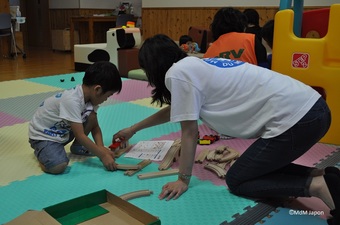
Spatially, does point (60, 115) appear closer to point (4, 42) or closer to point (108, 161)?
point (108, 161)

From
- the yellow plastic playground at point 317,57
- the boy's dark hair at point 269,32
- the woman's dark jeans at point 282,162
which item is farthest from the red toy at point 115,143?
the boy's dark hair at point 269,32

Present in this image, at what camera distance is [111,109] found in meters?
3.04

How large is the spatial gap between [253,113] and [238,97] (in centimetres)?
8

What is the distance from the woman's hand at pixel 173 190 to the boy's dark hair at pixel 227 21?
1.33 m

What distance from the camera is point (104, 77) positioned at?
1792 mm

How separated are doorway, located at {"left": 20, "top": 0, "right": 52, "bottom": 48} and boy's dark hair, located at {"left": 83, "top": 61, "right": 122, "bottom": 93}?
25.9ft

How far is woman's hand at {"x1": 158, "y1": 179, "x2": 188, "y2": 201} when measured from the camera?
1579 mm

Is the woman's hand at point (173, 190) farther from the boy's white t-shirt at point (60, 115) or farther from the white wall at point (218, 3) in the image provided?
the white wall at point (218, 3)

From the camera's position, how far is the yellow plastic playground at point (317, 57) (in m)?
2.33

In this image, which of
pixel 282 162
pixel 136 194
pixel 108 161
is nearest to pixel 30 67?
pixel 108 161

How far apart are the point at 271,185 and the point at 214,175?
392 mm

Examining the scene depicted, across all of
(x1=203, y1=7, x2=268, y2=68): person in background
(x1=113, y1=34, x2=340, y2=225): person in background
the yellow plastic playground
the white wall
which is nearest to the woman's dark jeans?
(x1=113, y1=34, x2=340, y2=225): person in background

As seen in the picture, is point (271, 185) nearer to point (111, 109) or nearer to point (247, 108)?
Result: point (247, 108)

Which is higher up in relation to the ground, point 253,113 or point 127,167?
point 253,113
